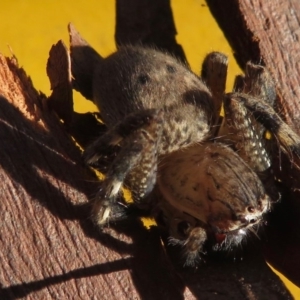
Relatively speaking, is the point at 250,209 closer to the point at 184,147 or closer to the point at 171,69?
the point at 184,147

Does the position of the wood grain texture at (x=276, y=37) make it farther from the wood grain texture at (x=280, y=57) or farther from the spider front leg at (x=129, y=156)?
the spider front leg at (x=129, y=156)

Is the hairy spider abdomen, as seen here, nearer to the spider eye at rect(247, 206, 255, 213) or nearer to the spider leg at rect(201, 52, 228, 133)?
the spider leg at rect(201, 52, 228, 133)

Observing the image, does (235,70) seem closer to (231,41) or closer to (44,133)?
(231,41)

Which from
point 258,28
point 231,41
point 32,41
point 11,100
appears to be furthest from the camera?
point 32,41

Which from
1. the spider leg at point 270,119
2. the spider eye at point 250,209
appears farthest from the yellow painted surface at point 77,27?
the spider eye at point 250,209

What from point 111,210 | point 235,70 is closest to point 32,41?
point 235,70

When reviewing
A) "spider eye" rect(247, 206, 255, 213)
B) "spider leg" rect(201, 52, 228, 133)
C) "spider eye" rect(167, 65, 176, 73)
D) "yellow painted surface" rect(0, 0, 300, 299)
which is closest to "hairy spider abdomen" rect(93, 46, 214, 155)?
"spider eye" rect(167, 65, 176, 73)

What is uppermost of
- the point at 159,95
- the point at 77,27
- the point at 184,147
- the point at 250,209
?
the point at 77,27

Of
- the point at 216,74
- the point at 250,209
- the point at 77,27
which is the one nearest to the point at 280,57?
the point at 216,74
